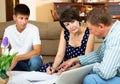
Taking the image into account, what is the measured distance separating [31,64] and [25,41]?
1.15 feet

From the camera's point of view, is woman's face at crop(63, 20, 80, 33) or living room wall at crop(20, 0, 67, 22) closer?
woman's face at crop(63, 20, 80, 33)

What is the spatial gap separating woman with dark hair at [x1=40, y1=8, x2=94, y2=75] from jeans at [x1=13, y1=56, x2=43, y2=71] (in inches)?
3.7

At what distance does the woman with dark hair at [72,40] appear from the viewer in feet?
7.66

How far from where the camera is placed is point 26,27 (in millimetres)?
2787

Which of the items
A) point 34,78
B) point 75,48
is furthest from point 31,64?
point 34,78

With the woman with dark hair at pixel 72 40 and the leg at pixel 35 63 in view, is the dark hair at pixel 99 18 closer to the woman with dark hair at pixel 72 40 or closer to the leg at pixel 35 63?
the woman with dark hair at pixel 72 40

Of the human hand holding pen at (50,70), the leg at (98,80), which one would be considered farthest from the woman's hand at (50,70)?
the leg at (98,80)

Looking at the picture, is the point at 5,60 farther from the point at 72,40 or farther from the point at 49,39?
the point at 49,39

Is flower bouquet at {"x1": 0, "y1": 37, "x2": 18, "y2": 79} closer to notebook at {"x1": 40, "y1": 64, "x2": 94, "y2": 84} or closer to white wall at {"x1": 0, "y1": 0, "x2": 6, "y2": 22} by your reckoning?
notebook at {"x1": 40, "y1": 64, "x2": 94, "y2": 84}

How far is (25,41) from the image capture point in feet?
9.11

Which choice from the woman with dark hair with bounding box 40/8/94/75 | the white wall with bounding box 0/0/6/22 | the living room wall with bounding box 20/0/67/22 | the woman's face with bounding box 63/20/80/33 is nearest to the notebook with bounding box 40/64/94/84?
the woman with dark hair with bounding box 40/8/94/75

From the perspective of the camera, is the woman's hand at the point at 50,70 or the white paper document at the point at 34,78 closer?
the white paper document at the point at 34,78

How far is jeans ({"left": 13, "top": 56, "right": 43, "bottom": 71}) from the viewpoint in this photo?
8.18ft

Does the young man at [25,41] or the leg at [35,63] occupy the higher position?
the young man at [25,41]
